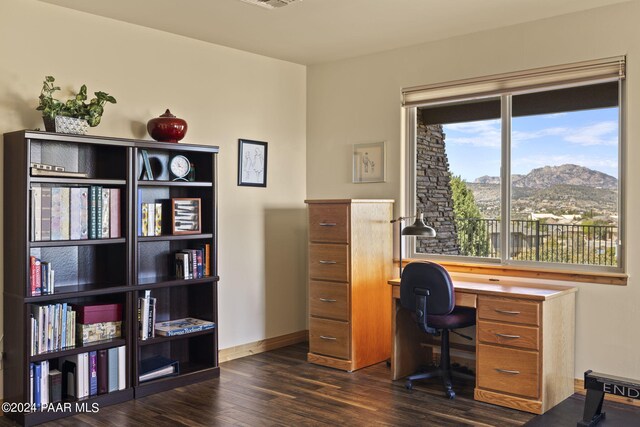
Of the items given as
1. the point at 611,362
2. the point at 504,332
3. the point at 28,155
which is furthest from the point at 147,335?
the point at 611,362

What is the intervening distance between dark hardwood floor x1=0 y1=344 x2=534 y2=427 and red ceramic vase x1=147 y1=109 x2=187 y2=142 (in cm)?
177

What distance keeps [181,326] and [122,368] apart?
53cm

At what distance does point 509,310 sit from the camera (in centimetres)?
373

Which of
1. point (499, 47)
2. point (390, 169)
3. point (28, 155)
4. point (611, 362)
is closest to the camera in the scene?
point (28, 155)

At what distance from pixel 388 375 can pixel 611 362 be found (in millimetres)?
1529

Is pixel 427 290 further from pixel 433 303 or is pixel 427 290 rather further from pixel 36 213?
pixel 36 213

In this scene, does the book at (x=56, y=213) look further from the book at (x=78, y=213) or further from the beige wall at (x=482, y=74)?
the beige wall at (x=482, y=74)

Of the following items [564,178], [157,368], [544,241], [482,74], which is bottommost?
[157,368]

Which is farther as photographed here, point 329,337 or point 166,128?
point 329,337

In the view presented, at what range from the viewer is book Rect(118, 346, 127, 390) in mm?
3859

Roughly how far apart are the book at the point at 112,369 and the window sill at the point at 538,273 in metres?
2.52

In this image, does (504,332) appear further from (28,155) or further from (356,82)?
(28,155)

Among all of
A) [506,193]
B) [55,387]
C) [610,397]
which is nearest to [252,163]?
[506,193]

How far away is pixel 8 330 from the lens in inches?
143
